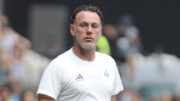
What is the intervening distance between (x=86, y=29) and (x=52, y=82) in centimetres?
54

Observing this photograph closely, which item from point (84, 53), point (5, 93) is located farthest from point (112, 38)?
point (84, 53)

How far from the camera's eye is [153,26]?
22141 millimetres

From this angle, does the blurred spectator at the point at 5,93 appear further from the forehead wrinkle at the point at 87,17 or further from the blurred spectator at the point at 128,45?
the forehead wrinkle at the point at 87,17

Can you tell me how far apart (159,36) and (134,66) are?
5779mm

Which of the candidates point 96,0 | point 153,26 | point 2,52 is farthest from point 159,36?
point 2,52

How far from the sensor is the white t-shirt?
6473 mm

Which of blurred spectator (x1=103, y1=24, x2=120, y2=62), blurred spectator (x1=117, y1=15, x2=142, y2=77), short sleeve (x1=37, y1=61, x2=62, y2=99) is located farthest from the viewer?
blurred spectator (x1=103, y1=24, x2=120, y2=62)

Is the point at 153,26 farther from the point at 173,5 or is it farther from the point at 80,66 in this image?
the point at 80,66

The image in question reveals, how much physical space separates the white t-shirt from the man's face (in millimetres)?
158

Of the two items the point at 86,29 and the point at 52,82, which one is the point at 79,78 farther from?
the point at 86,29

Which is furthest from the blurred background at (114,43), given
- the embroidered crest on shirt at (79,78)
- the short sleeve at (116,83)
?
the embroidered crest on shirt at (79,78)

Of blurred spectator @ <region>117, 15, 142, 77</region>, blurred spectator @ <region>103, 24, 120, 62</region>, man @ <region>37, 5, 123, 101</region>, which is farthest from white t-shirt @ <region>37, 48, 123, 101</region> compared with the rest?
blurred spectator @ <region>103, 24, 120, 62</region>

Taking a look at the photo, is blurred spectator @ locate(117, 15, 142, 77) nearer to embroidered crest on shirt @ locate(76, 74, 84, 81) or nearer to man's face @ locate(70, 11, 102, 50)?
man's face @ locate(70, 11, 102, 50)

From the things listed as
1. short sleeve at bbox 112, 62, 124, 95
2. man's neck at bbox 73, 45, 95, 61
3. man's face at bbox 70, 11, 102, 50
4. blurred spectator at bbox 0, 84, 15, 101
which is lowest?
blurred spectator at bbox 0, 84, 15, 101
